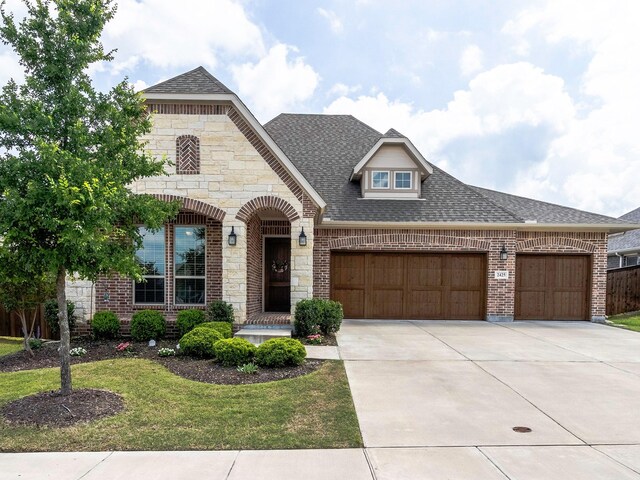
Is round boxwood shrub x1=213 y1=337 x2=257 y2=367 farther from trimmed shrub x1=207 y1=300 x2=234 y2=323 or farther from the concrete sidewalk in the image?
the concrete sidewalk

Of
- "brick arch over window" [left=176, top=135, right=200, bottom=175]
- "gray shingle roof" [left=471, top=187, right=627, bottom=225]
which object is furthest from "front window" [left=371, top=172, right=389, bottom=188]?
"brick arch over window" [left=176, top=135, right=200, bottom=175]

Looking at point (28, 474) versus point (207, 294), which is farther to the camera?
point (207, 294)

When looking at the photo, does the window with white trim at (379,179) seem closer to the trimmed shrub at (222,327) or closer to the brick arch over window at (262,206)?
the brick arch over window at (262,206)

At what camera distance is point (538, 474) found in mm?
3766

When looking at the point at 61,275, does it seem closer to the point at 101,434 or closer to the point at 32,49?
the point at 101,434

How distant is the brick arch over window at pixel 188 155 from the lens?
9.80 metres

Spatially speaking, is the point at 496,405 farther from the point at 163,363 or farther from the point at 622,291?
the point at 622,291

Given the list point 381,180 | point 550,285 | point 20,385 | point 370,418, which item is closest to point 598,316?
point 550,285

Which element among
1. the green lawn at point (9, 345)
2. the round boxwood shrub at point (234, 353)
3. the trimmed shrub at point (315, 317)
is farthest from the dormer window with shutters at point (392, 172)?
the green lawn at point (9, 345)

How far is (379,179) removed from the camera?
13.8 meters

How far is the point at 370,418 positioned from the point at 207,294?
6574mm

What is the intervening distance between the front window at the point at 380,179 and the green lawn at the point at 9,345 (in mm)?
10774

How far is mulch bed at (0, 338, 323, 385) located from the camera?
6728mm

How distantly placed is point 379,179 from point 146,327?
27.8 ft
